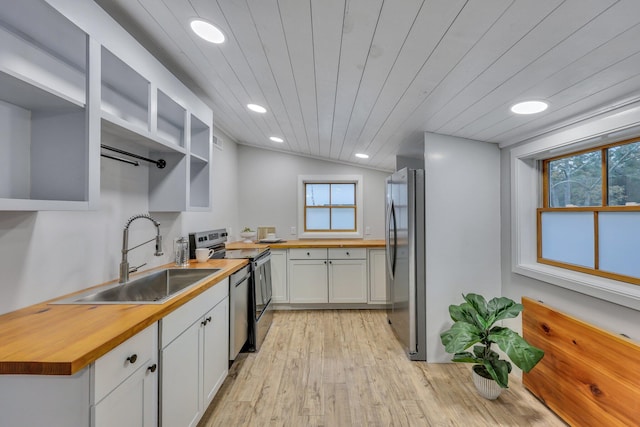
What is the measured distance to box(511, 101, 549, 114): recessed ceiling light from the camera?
5.09 feet

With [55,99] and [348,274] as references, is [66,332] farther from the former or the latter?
[348,274]

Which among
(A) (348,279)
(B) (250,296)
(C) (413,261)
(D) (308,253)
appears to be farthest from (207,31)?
(A) (348,279)

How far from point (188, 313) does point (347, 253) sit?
Answer: 2442 millimetres

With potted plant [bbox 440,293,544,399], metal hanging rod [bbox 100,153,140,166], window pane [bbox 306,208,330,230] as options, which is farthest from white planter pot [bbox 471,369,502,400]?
metal hanging rod [bbox 100,153,140,166]

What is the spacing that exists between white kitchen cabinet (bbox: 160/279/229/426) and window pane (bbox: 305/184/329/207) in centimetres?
241

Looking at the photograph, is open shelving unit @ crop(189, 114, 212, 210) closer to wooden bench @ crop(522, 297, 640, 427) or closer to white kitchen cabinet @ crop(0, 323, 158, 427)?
white kitchen cabinet @ crop(0, 323, 158, 427)

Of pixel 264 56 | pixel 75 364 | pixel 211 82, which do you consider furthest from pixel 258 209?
pixel 75 364

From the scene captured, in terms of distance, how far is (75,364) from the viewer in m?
0.76

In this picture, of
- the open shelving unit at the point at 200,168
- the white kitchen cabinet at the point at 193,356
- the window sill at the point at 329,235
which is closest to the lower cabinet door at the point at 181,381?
the white kitchen cabinet at the point at 193,356

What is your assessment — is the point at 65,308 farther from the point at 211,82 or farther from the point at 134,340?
the point at 211,82

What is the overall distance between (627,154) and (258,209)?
12.5 ft

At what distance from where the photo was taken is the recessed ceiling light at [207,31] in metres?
1.34

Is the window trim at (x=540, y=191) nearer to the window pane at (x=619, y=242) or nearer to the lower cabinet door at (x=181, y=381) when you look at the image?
the window pane at (x=619, y=242)

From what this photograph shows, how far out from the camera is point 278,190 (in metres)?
4.15
